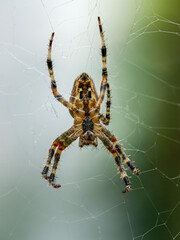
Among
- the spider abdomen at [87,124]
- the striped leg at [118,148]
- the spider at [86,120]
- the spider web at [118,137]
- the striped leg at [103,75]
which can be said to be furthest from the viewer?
the spider web at [118,137]

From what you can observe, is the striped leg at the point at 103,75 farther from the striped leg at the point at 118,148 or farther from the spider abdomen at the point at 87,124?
the striped leg at the point at 118,148

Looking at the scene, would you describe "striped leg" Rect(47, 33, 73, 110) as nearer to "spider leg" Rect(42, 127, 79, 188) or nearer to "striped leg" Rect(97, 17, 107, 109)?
"striped leg" Rect(97, 17, 107, 109)

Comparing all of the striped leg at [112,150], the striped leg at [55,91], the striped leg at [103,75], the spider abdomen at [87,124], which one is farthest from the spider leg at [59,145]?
the striped leg at [103,75]

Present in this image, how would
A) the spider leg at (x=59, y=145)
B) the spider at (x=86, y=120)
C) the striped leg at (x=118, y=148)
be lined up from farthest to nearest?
1. the striped leg at (x=118, y=148)
2. the spider leg at (x=59, y=145)
3. the spider at (x=86, y=120)

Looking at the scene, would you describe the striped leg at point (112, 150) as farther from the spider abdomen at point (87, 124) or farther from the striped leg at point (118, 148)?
the spider abdomen at point (87, 124)

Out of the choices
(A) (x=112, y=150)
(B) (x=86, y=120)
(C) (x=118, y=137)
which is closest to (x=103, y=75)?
(B) (x=86, y=120)

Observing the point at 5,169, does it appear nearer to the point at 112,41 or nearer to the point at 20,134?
the point at 20,134

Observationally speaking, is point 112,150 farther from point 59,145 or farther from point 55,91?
point 55,91

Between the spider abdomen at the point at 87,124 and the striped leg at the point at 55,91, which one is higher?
the striped leg at the point at 55,91

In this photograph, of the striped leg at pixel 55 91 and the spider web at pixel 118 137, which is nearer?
the striped leg at pixel 55 91
